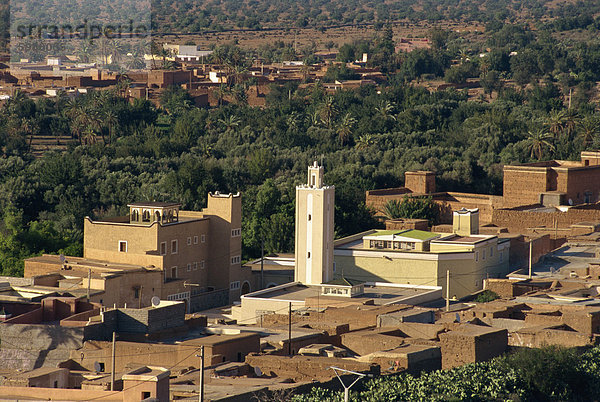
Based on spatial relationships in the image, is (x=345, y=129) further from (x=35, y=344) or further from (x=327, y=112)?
(x=35, y=344)

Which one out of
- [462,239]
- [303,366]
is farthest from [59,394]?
[462,239]

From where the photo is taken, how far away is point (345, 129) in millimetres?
81000

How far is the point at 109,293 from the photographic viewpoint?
38.4 m

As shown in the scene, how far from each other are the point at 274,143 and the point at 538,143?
14.7 meters

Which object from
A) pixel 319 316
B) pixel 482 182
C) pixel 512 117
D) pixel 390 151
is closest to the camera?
pixel 319 316

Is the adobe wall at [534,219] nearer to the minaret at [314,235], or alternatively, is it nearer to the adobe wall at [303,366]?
the minaret at [314,235]

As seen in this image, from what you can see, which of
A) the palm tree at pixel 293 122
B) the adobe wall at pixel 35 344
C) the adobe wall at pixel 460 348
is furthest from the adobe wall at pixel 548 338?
the palm tree at pixel 293 122

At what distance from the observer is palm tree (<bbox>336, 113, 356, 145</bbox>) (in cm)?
8049

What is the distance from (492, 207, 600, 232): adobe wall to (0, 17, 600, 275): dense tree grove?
4440 mm

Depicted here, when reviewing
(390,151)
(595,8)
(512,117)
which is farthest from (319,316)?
(595,8)

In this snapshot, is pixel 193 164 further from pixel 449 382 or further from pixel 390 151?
pixel 449 382

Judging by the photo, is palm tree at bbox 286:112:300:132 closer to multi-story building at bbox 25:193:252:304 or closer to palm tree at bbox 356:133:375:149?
palm tree at bbox 356:133:375:149

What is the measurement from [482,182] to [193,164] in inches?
538

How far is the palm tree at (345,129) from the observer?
80494mm
